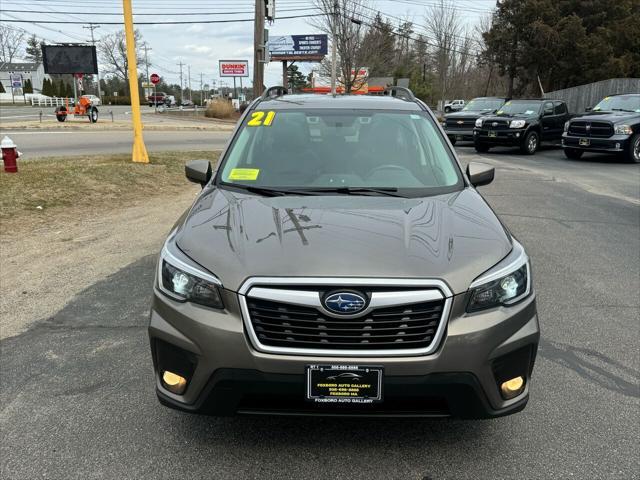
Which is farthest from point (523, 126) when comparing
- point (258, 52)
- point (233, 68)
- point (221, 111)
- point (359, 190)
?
point (233, 68)

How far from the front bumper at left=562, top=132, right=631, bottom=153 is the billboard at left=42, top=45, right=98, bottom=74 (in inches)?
1133

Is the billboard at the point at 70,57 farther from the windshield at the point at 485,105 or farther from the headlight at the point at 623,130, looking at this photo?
the headlight at the point at 623,130

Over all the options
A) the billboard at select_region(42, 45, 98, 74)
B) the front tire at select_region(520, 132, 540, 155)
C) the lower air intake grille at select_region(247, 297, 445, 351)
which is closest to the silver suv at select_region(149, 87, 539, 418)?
the lower air intake grille at select_region(247, 297, 445, 351)

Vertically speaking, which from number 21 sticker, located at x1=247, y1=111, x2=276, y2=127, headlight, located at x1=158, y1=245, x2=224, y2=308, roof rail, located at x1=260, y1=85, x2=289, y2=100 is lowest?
headlight, located at x1=158, y1=245, x2=224, y2=308

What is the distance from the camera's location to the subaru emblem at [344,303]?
2314mm

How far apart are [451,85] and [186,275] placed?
6211 cm

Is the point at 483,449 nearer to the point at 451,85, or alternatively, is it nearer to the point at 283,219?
the point at 283,219

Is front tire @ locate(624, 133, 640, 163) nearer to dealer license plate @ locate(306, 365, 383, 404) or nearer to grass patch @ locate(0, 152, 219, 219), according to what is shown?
grass patch @ locate(0, 152, 219, 219)

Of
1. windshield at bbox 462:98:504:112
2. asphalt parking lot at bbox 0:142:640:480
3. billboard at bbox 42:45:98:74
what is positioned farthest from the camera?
billboard at bbox 42:45:98:74

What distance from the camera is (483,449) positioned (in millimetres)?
2801

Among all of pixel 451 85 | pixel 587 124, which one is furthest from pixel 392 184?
pixel 451 85

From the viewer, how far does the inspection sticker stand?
11.7 ft

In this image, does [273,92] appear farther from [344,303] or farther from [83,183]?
[83,183]

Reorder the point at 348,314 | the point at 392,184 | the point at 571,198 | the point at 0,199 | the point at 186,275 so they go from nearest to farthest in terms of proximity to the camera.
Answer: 1. the point at 348,314
2. the point at 186,275
3. the point at 392,184
4. the point at 0,199
5. the point at 571,198
